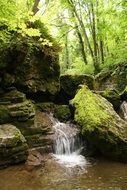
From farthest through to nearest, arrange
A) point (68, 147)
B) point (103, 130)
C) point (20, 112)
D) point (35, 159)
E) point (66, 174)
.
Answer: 1. point (68, 147)
2. point (20, 112)
3. point (103, 130)
4. point (35, 159)
5. point (66, 174)

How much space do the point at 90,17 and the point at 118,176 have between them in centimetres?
1610

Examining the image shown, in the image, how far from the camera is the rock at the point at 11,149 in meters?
8.18

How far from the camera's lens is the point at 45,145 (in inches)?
385

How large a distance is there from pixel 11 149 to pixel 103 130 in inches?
117

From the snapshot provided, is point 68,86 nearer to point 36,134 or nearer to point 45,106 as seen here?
point 45,106

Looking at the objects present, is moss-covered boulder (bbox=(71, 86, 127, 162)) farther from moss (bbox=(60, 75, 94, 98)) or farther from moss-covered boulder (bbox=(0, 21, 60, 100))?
moss (bbox=(60, 75, 94, 98))

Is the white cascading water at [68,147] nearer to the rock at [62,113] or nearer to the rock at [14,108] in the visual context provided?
the rock at [62,113]

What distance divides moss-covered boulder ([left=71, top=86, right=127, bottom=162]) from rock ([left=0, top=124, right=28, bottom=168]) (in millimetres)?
2255

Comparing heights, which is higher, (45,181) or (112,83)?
(112,83)

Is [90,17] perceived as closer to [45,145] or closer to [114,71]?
[114,71]

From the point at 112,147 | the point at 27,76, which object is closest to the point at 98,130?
the point at 112,147

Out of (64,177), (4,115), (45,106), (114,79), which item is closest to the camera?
(64,177)

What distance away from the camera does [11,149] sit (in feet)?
27.1

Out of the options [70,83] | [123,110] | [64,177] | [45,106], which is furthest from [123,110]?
[64,177]
